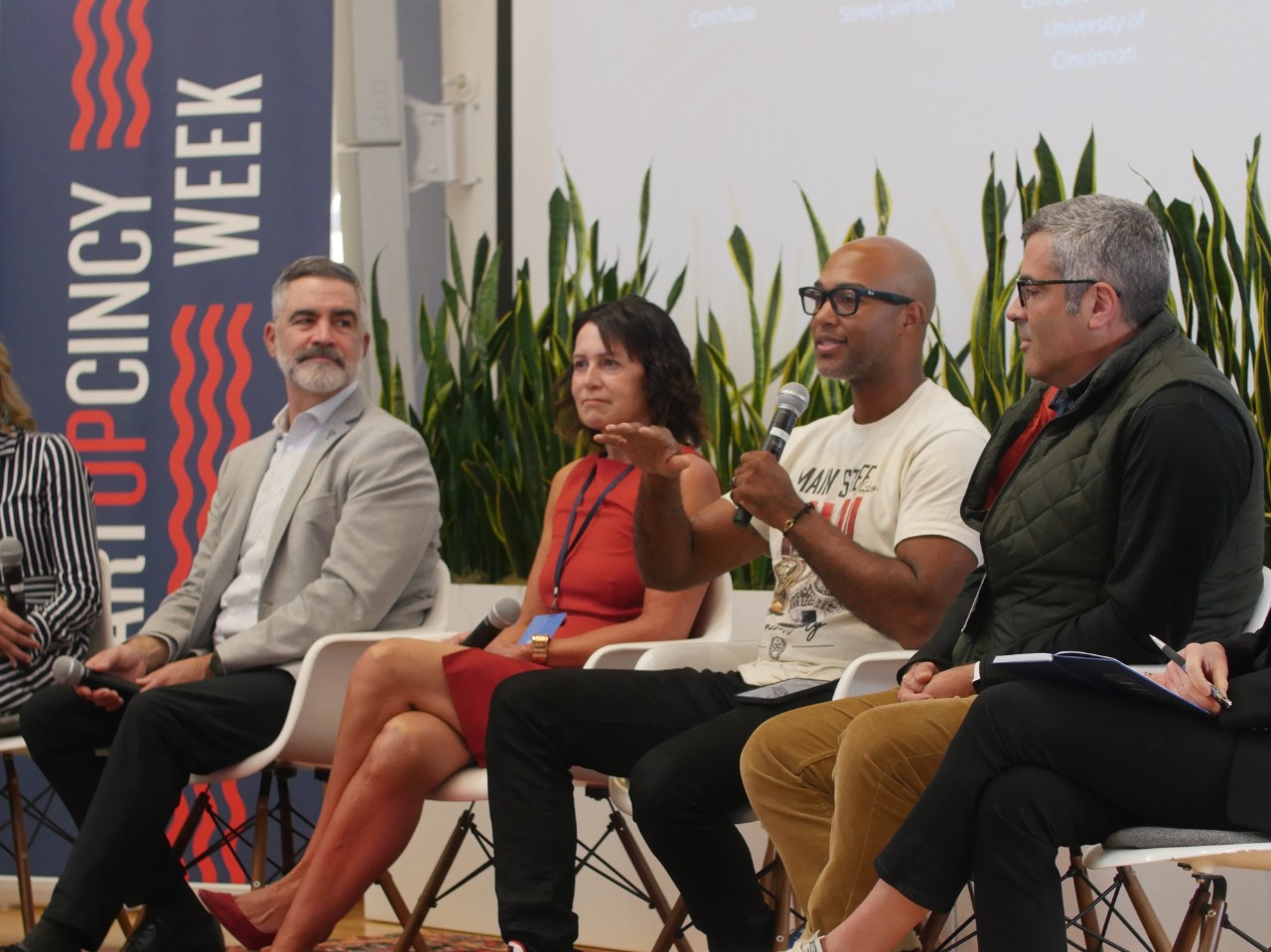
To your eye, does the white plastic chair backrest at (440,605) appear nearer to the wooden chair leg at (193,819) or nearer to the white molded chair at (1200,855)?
the wooden chair leg at (193,819)

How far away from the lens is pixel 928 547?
2.51m

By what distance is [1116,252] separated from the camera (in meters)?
2.26

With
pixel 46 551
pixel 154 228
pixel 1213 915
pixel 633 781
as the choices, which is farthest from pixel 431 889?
pixel 154 228

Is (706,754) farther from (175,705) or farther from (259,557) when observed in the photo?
(259,557)

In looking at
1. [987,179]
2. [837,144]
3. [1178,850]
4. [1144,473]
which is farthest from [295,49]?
[1178,850]

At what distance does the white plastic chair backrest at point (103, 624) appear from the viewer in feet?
11.4

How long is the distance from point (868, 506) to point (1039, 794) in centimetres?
85

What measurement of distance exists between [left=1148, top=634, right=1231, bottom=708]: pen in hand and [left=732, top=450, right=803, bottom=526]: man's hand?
71 centimetres

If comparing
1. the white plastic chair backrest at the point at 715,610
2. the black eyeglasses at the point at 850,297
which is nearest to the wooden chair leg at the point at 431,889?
the white plastic chair backrest at the point at 715,610

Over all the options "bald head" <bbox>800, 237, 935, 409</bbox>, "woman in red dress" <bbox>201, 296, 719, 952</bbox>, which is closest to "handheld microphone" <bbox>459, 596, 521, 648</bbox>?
"woman in red dress" <bbox>201, 296, 719, 952</bbox>

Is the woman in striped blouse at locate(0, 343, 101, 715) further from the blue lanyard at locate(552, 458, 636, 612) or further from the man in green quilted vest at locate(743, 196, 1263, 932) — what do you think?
the man in green quilted vest at locate(743, 196, 1263, 932)

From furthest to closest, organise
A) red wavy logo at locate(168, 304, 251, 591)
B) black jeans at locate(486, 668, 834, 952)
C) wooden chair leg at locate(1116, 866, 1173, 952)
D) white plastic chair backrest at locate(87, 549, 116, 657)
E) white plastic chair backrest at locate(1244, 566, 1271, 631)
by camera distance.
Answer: red wavy logo at locate(168, 304, 251, 591) < white plastic chair backrest at locate(87, 549, 116, 657) < wooden chair leg at locate(1116, 866, 1173, 952) < black jeans at locate(486, 668, 834, 952) < white plastic chair backrest at locate(1244, 566, 1271, 631)

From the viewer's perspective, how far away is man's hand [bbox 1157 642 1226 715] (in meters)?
1.84

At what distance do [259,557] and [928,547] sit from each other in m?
1.52
